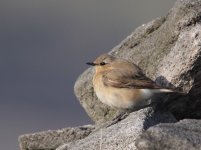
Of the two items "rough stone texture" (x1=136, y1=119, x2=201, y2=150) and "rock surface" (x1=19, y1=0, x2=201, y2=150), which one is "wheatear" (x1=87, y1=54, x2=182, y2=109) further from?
"rough stone texture" (x1=136, y1=119, x2=201, y2=150)

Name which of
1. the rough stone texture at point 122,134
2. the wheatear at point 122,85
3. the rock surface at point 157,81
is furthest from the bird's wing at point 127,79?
the rough stone texture at point 122,134

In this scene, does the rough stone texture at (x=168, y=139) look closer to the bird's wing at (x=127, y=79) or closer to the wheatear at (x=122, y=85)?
the wheatear at (x=122, y=85)

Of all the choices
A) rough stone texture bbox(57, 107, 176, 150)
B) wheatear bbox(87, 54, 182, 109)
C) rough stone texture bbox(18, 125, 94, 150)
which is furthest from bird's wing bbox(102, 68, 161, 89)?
rough stone texture bbox(18, 125, 94, 150)

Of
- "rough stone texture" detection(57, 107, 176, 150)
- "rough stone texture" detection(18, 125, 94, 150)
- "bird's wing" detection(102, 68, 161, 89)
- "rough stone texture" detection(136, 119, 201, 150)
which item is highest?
"bird's wing" detection(102, 68, 161, 89)

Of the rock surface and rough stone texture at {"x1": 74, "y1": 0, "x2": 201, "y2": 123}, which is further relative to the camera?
rough stone texture at {"x1": 74, "y1": 0, "x2": 201, "y2": 123}

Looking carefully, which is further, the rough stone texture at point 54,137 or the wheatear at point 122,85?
the rough stone texture at point 54,137

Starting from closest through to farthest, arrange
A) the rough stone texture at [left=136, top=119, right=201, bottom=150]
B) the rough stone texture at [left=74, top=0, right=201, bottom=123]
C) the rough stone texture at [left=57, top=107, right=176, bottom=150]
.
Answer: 1. the rough stone texture at [left=136, top=119, right=201, bottom=150]
2. the rough stone texture at [left=57, top=107, right=176, bottom=150]
3. the rough stone texture at [left=74, top=0, right=201, bottom=123]

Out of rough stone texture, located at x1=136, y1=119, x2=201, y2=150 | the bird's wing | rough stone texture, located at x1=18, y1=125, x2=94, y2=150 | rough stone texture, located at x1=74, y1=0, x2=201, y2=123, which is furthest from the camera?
rough stone texture, located at x1=18, y1=125, x2=94, y2=150
